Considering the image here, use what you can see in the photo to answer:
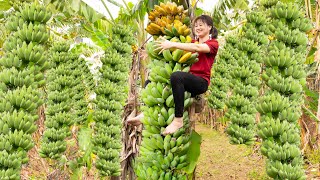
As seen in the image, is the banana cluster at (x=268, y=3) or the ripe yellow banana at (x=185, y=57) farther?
the banana cluster at (x=268, y=3)

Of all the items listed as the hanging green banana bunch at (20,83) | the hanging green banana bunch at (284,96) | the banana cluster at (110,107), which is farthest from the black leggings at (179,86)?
the banana cluster at (110,107)

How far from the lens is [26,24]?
8.60ft

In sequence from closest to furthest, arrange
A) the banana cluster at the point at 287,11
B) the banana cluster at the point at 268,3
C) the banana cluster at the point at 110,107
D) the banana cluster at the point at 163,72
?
the banana cluster at the point at 163,72
the banana cluster at the point at 287,11
the banana cluster at the point at 268,3
the banana cluster at the point at 110,107

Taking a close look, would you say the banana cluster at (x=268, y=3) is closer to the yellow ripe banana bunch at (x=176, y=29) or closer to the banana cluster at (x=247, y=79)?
the banana cluster at (x=247, y=79)

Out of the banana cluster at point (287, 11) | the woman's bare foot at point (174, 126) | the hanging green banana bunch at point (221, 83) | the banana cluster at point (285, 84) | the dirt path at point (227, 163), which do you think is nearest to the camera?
the woman's bare foot at point (174, 126)

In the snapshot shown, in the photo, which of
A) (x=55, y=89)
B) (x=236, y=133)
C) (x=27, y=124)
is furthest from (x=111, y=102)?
(x=236, y=133)

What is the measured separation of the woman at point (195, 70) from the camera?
76.3 inches

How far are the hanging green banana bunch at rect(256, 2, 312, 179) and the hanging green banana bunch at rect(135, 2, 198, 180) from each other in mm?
568

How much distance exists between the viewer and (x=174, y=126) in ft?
6.29

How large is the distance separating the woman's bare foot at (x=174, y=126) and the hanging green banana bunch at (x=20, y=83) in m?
1.20

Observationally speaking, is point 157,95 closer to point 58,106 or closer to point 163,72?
point 163,72

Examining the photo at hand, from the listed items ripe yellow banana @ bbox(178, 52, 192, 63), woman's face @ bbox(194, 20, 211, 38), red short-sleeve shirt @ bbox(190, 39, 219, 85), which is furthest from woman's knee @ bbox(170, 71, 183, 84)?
woman's face @ bbox(194, 20, 211, 38)

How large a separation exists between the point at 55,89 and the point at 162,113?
1.71m

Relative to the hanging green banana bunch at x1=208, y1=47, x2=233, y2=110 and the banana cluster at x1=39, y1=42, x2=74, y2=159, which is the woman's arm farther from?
the banana cluster at x1=39, y1=42, x2=74, y2=159
